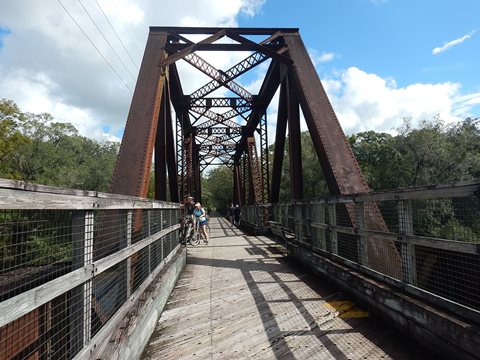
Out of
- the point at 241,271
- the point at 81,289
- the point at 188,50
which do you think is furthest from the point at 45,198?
the point at 188,50

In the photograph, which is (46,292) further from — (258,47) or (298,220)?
(258,47)

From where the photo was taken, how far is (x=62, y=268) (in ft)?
7.08

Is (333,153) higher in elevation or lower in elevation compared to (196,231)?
higher

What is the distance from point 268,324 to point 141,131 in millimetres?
4876

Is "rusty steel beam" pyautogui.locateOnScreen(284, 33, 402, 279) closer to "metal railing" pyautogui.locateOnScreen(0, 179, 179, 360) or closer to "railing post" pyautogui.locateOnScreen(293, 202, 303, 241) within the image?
"railing post" pyautogui.locateOnScreen(293, 202, 303, 241)

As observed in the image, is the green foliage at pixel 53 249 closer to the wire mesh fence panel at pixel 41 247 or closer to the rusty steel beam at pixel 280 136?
the wire mesh fence panel at pixel 41 247

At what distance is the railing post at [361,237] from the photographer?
488 cm

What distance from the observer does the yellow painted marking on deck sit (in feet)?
14.0

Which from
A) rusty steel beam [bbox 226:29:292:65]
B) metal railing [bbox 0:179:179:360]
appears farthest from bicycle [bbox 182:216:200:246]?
metal railing [bbox 0:179:179:360]

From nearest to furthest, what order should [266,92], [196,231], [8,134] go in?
[196,231] < [266,92] < [8,134]

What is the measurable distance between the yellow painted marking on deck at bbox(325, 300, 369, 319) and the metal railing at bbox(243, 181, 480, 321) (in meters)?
0.46

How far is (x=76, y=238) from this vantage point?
224 centimetres

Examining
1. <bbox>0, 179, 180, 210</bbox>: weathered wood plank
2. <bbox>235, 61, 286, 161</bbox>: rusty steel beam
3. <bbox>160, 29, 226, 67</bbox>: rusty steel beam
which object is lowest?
<bbox>0, 179, 180, 210</bbox>: weathered wood plank

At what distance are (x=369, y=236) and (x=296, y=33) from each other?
24.4 feet
